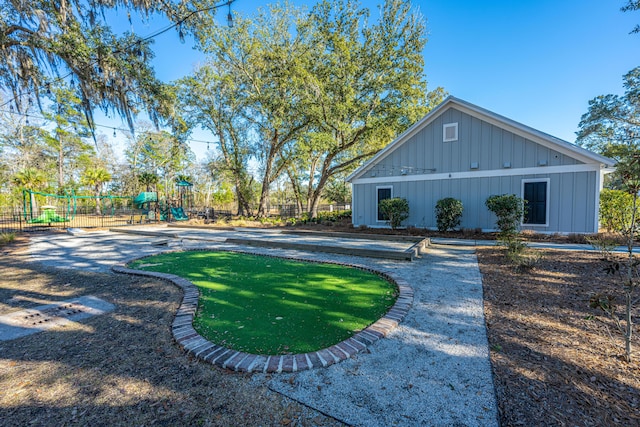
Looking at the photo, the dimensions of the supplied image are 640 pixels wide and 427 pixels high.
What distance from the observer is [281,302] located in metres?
3.49

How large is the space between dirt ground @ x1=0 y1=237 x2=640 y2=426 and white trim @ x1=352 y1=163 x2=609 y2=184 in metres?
6.81

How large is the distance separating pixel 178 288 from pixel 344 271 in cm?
288

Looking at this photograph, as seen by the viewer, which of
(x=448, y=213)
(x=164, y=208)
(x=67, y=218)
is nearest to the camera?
(x=448, y=213)

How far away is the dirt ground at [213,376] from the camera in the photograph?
1655mm

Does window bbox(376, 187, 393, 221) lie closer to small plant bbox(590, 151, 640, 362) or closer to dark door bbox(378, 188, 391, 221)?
dark door bbox(378, 188, 391, 221)

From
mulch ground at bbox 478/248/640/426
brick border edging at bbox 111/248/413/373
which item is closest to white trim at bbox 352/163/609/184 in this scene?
mulch ground at bbox 478/248/640/426

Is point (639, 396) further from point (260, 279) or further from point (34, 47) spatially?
point (34, 47)

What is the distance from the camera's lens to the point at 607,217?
8641mm

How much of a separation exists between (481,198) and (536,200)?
62.0 inches

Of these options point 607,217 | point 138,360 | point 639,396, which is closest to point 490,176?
point 607,217

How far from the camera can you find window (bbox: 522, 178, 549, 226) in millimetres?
8633

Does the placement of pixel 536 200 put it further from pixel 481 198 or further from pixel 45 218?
pixel 45 218

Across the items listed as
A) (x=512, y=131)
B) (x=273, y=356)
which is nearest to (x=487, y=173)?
(x=512, y=131)

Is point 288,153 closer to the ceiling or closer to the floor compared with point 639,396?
closer to the ceiling
